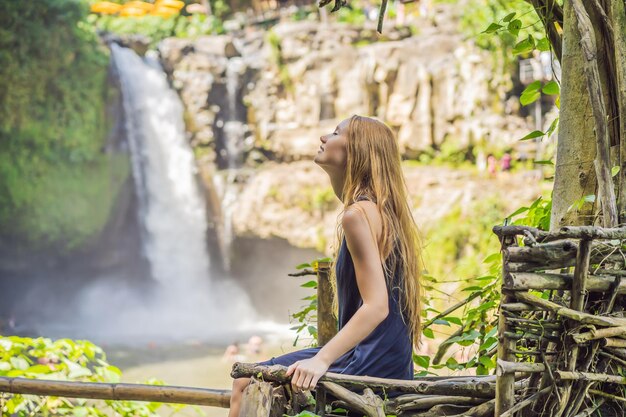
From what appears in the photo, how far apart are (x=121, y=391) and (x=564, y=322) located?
1.83m

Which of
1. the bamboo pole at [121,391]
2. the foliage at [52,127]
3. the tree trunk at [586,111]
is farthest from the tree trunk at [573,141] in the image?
the foliage at [52,127]

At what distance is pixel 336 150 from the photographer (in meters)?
2.13

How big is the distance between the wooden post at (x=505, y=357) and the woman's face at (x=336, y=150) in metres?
0.69

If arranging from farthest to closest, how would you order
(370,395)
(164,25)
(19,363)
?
1. (164,25)
2. (19,363)
3. (370,395)

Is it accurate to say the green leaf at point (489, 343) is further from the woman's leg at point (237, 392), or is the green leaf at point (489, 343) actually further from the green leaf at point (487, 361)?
the woman's leg at point (237, 392)

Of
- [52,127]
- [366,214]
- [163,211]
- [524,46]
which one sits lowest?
[163,211]

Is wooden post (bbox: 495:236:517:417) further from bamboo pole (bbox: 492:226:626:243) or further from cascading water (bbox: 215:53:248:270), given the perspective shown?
cascading water (bbox: 215:53:248:270)

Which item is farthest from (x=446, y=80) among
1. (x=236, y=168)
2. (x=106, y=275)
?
(x=106, y=275)

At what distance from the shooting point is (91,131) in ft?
48.8

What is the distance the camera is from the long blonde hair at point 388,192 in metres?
2.06

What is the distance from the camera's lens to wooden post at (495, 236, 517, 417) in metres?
1.54

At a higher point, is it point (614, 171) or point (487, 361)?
point (614, 171)

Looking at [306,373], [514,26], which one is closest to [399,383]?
[306,373]

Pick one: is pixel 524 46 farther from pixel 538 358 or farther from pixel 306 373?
pixel 306 373
